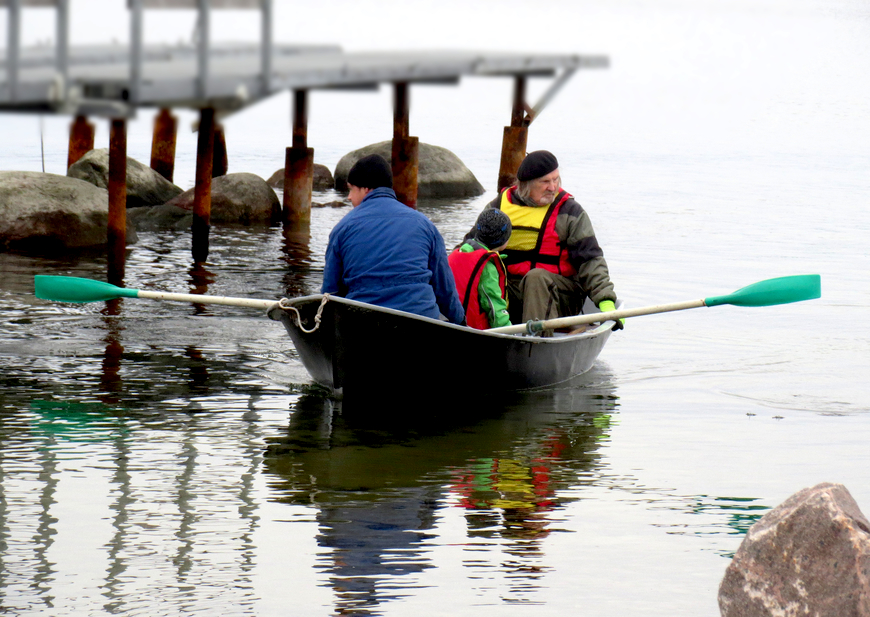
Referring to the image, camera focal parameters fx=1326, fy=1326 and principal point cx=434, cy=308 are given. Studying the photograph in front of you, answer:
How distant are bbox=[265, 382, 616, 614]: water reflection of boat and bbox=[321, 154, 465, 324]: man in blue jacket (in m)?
0.91

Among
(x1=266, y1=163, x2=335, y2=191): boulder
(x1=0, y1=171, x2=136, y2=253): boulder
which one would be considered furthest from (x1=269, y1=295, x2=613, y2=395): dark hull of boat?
(x1=266, y1=163, x2=335, y2=191): boulder

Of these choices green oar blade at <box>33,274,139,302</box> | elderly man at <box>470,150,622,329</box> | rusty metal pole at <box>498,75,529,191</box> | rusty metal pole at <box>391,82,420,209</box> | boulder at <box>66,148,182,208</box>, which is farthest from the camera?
boulder at <box>66,148,182,208</box>

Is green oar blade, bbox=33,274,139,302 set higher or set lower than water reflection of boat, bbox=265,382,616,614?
higher

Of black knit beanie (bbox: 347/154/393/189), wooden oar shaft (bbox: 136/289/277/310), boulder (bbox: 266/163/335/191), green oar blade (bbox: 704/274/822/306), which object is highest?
boulder (bbox: 266/163/335/191)

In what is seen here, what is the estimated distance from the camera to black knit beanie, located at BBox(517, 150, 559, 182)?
29.6 feet

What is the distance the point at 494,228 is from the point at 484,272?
39 cm

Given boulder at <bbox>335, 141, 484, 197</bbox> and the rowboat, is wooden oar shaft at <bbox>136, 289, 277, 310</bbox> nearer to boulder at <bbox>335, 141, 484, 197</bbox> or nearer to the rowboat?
the rowboat

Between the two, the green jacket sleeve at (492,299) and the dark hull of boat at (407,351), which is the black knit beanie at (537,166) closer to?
the green jacket sleeve at (492,299)

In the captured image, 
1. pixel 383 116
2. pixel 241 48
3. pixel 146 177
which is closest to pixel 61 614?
pixel 241 48

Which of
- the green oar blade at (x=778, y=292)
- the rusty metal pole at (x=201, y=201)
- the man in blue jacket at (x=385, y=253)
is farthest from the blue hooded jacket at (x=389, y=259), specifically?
the rusty metal pole at (x=201, y=201)

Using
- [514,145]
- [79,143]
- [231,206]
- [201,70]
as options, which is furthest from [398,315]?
[79,143]

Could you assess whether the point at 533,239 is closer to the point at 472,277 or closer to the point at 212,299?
the point at 472,277

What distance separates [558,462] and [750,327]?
5377 millimetres

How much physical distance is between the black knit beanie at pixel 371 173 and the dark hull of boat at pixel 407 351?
0.73m
